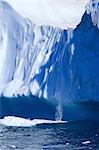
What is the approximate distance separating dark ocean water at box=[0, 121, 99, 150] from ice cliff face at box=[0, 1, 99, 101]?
991mm

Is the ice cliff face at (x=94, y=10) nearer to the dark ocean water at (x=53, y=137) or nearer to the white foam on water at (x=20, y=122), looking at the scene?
the dark ocean water at (x=53, y=137)

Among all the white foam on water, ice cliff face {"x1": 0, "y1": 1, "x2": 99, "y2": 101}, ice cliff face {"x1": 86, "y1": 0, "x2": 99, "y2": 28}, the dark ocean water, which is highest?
ice cliff face {"x1": 86, "y1": 0, "x2": 99, "y2": 28}

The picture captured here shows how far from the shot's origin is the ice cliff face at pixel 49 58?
1558cm

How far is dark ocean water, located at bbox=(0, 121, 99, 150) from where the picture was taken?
40.8 ft

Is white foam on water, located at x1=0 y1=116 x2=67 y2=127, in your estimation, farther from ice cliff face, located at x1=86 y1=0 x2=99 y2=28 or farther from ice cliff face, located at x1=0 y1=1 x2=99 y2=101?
ice cliff face, located at x1=86 y1=0 x2=99 y2=28

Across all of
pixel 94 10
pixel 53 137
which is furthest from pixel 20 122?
pixel 94 10

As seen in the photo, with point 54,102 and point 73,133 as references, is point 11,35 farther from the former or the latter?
point 73,133

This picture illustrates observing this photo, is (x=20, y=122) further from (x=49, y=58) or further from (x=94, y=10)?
(x=94, y=10)

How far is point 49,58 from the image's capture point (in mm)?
16344

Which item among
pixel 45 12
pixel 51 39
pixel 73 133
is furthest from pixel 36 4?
pixel 73 133

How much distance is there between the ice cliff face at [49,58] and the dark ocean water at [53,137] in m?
0.99

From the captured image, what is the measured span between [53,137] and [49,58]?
3549mm

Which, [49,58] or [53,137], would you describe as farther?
[49,58]

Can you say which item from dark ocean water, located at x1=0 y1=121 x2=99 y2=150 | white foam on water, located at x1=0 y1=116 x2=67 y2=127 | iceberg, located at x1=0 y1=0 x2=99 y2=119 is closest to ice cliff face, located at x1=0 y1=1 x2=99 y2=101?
iceberg, located at x1=0 y1=0 x2=99 y2=119
